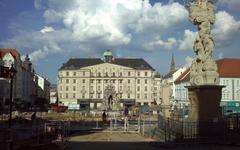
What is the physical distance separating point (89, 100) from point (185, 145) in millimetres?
146910

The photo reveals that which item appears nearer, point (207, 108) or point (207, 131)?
point (207, 108)

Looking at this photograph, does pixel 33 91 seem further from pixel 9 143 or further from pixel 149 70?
pixel 9 143

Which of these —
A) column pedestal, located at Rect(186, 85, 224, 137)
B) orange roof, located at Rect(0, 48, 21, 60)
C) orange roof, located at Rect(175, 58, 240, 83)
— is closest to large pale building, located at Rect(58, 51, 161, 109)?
orange roof, located at Rect(0, 48, 21, 60)

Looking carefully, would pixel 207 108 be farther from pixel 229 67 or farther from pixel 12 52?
pixel 12 52

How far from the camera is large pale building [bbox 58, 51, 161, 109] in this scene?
169625 mm

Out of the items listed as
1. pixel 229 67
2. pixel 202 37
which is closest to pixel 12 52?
pixel 229 67

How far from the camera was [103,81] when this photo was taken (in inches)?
6762

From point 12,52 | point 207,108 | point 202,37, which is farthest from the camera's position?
point 12,52

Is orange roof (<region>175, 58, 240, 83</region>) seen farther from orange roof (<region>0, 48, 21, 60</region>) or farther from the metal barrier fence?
the metal barrier fence

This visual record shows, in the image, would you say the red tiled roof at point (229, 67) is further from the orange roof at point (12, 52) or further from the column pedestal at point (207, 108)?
the column pedestal at point (207, 108)

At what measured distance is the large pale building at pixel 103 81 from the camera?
170m

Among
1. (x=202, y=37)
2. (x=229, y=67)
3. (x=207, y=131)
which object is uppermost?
(x=229, y=67)

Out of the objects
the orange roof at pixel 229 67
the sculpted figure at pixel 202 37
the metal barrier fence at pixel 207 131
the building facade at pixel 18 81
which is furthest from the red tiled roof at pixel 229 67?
the sculpted figure at pixel 202 37

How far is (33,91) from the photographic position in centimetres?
16988
